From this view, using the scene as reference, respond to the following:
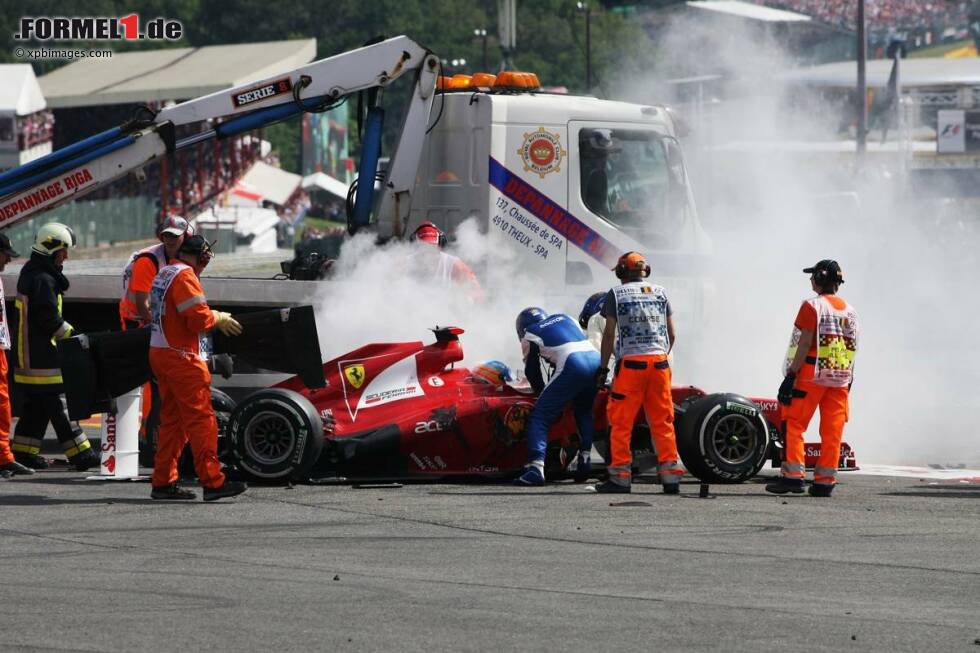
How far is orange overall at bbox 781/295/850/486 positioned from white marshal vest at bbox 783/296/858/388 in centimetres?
4

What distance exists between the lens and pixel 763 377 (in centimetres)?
1627

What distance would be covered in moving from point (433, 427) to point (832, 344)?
2.68 metres

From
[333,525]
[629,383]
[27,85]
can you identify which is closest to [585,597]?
[333,525]

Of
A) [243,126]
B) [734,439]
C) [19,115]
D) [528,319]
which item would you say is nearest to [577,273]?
[528,319]

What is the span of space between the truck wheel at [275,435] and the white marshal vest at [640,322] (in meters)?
2.07

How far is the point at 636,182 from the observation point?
47.2ft

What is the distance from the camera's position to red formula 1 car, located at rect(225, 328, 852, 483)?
10.9 meters

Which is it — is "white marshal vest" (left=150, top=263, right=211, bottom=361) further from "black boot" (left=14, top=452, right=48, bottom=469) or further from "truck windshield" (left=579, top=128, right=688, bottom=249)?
"truck windshield" (left=579, top=128, right=688, bottom=249)

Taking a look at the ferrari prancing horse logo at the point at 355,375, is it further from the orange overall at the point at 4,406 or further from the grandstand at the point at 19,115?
the grandstand at the point at 19,115

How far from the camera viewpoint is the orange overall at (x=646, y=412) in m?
10.7

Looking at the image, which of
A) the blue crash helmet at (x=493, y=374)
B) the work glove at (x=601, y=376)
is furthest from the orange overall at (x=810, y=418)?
the blue crash helmet at (x=493, y=374)

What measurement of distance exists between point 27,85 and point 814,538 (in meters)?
56.4

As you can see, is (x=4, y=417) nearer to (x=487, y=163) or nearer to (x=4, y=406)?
(x=4, y=406)

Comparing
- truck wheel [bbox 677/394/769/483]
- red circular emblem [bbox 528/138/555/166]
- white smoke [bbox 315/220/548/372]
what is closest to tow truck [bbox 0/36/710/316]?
red circular emblem [bbox 528/138/555/166]
